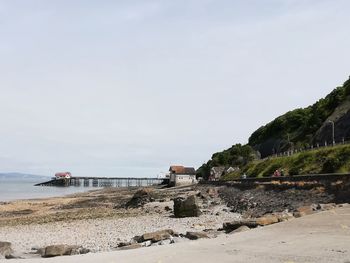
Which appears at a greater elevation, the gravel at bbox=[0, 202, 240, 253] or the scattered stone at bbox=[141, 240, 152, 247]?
the scattered stone at bbox=[141, 240, 152, 247]

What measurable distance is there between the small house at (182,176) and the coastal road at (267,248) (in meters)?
105

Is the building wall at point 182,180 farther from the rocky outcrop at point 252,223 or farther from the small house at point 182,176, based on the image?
the rocky outcrop at point 252,223

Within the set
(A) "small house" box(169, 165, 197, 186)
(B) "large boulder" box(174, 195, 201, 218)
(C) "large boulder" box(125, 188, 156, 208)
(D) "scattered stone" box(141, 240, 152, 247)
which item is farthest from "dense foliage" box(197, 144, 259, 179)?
(D) "scattered stone" box(141, 240, 152, 247)

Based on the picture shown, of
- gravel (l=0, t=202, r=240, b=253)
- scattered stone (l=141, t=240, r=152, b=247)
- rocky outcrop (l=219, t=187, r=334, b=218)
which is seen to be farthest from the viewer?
rocky outcrop (l=219, t=187, r=334, b=218)

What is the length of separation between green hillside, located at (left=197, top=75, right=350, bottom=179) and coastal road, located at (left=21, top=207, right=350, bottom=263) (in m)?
73.0

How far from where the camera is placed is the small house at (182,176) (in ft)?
398

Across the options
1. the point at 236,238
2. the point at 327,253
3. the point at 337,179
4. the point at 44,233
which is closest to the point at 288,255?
the point at 327,253

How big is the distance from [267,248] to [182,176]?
11344cm

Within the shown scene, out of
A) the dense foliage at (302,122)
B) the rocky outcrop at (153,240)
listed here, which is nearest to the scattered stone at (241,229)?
the rocky outcrop at (153,240)

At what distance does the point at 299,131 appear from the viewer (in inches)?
5261

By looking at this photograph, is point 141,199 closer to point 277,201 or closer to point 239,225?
point 277,201

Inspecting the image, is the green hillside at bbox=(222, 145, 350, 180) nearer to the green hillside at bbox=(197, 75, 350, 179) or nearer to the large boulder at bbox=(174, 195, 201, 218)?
the large boulder at bbox=(174, 195, 201, 218)

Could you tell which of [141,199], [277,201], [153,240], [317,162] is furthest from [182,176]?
[153,240]

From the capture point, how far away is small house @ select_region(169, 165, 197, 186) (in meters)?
121
